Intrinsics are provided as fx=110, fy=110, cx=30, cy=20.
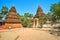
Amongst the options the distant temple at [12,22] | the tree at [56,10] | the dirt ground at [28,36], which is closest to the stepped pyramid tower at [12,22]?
the distant temple at [12,22]

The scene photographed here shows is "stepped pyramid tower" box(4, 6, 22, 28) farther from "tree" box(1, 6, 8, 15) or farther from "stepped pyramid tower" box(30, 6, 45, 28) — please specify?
"tree" box(1, 6, 8, 15)

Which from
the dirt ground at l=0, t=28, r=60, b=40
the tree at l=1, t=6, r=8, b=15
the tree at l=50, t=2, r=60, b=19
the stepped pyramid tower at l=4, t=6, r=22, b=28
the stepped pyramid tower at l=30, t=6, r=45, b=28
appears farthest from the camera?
the tree at l=1, t=6, r=8, b=15

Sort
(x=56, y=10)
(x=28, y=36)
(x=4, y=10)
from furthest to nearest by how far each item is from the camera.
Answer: (x=4, y=10) < (x=56, y=10) < (x=28, y=36)

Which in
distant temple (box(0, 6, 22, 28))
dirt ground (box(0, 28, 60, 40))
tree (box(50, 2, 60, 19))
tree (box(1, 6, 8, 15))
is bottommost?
dirt ground (box(0, 28, 60, 40))

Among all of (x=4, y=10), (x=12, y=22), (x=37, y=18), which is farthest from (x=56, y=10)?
(x=4, y=10)

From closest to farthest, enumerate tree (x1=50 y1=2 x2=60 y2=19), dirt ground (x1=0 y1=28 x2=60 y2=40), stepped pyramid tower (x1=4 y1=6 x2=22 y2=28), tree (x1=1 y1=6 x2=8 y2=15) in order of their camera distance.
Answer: dirt ground (x1=0 y1=28 x2=60 y2=40), tree (x1=50 y1=2 x2=60 y2=19), stepped pyramid tower (x1=4 y1=6 x2=22 y2=28), tree (x1=1 y1=6 x2=8 y2=15)

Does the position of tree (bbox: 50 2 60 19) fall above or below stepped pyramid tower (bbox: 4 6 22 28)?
above

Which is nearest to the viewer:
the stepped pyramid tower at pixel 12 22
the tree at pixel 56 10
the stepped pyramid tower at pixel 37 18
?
the tree at pixel 56 10

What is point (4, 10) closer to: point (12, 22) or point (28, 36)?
point (12, 22)

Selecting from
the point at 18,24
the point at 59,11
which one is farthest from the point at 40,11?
the point at 59,11

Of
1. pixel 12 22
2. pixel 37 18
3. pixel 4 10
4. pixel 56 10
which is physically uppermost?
pixel 4 10

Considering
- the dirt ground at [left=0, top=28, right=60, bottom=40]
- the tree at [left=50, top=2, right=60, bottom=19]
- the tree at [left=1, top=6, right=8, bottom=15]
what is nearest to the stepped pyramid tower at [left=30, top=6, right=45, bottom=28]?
the tree at [left=50, top=2, right=60, bottom=19]

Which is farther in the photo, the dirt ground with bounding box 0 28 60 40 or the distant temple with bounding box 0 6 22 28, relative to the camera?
the distant temple with bounding box 0 6 22 28

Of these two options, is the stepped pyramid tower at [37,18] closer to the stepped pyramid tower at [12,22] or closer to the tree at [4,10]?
the stepped pyramid tower at [12,22]
